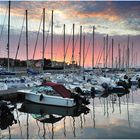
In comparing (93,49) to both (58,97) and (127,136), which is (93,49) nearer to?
(58,97)

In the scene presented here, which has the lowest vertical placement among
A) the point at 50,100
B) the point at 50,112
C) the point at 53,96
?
the point at 50,112

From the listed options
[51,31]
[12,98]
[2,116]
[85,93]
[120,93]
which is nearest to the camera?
[2,116]

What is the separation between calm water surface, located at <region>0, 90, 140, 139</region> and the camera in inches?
621

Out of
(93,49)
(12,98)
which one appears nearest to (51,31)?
(93,49)

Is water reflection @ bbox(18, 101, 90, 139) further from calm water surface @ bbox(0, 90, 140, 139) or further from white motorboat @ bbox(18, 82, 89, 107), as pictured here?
white motorboat @ bbox(18, 82, 89, 107)

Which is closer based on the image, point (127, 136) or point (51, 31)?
point (127, 136)

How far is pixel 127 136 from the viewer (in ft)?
50.9

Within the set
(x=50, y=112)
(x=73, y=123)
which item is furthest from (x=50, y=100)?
(x=73, y=123)

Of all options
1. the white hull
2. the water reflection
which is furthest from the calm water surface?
the white hull

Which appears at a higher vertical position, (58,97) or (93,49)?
(93,49)

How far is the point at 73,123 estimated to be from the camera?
61.0ft

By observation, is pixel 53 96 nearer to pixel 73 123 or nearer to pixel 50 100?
pixel 50 100

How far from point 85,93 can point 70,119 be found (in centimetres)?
1256

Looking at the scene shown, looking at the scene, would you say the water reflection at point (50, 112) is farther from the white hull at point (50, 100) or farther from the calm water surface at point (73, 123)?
the white hull at point (50, 100)
